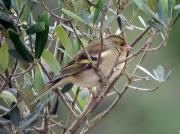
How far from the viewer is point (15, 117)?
8.67 ft

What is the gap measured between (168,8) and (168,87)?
188 inches

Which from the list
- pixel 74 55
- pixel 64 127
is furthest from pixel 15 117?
pixel 74 55

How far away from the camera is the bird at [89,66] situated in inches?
125

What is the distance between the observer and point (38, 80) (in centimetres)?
282

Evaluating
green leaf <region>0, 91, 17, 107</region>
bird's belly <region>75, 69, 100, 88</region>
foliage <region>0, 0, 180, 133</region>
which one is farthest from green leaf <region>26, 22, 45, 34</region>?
bird's belly <region>75, 69, 100, 88</region>

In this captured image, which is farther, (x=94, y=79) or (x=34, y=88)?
(x=94, y=79)

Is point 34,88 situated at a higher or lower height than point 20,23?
lower

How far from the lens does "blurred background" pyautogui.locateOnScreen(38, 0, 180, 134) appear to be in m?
7.11

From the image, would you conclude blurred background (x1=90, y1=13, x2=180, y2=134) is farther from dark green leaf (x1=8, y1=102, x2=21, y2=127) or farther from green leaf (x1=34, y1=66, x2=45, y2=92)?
dark green leaf (x1=8, y1=102, x2=21, y2=127)

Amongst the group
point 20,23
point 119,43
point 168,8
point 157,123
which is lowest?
point 157,123

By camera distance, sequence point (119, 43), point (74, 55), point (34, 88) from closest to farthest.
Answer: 1. point (34, 88)
2. point (74, 55)
3. point (119, 43)

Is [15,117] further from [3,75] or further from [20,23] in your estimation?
[20,23]

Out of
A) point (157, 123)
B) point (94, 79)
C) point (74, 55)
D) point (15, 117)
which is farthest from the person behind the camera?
point (157, 123)

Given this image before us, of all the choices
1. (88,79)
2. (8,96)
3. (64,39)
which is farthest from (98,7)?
(88,79)
